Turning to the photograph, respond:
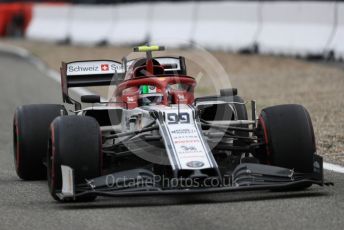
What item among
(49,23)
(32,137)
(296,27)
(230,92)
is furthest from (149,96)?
(49,23)

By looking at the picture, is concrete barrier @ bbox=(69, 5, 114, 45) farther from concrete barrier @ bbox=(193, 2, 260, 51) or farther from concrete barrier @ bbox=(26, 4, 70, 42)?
concrete barrier @ bbox=(193, 2, 260, 51)

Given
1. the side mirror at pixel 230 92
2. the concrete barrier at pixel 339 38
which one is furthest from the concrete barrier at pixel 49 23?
the side mirror at pixel 230 92

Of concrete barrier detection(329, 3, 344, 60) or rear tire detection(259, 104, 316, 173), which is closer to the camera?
rear tire detection(259, 104, 316, 173)

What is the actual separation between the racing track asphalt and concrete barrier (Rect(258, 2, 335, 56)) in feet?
38.2

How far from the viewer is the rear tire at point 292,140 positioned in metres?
8.84

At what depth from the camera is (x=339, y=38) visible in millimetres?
20359

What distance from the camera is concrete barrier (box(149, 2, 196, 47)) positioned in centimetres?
2795

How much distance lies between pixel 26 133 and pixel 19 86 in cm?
1268

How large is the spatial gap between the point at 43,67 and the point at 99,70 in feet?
56.5

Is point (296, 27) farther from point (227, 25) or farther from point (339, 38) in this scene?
point (227, 25)

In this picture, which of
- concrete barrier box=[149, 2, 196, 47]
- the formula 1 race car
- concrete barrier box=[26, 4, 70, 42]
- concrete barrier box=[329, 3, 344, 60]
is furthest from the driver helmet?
concrete barrier box=[26, 4, 70, 42]

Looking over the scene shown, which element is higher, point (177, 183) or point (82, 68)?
point (82, 68)

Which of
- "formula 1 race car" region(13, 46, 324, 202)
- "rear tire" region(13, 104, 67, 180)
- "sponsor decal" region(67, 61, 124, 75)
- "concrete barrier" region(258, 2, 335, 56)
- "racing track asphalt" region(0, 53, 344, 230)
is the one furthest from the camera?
"concrete barrier" region(258, 2, 335, 56)

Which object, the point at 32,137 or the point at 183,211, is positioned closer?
the point at 183,211
